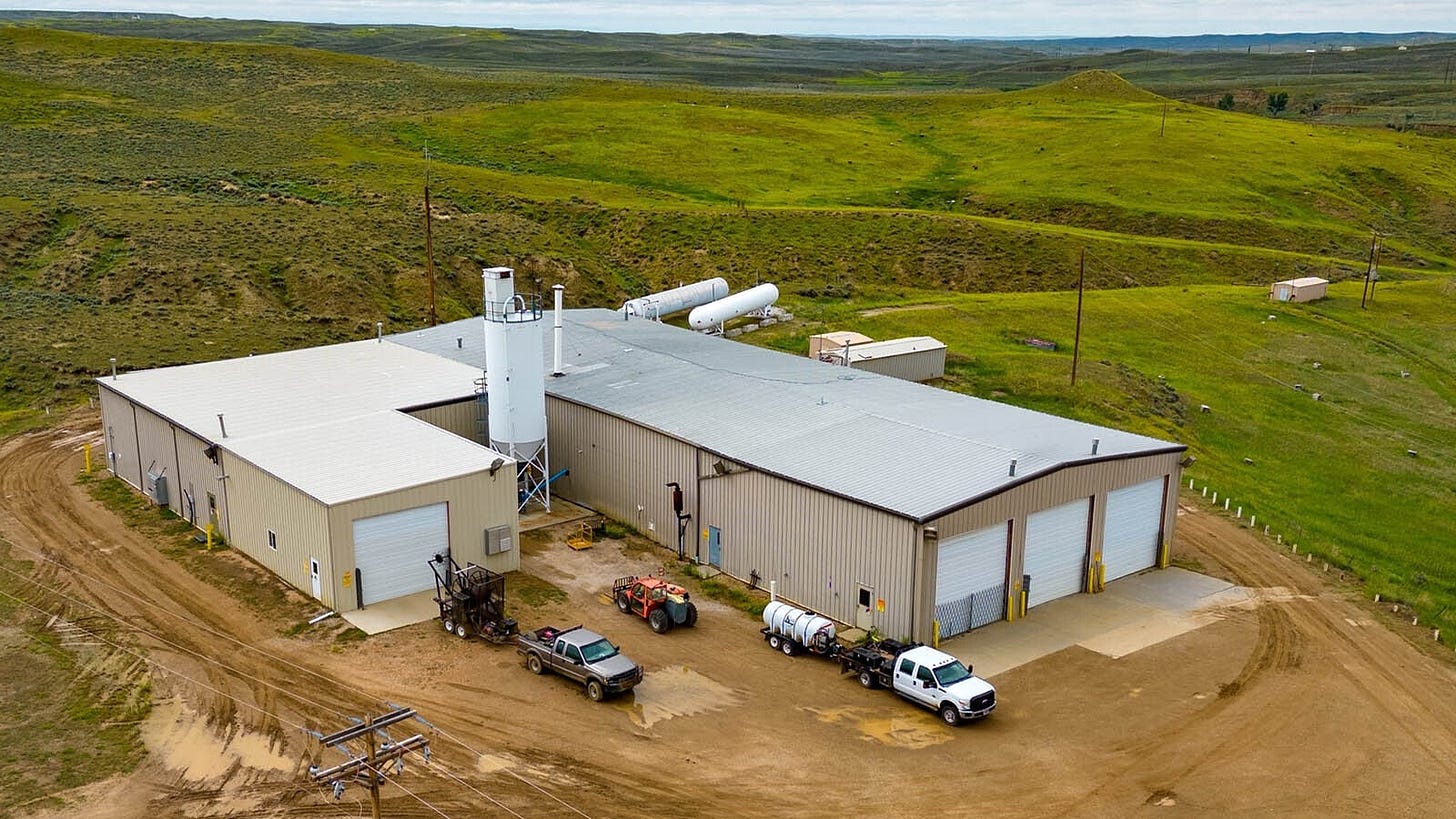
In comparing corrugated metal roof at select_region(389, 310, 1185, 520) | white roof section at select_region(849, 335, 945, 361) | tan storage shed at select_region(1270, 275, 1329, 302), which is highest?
corrugated metal roof at select_region(389, 310, 1185, 520)

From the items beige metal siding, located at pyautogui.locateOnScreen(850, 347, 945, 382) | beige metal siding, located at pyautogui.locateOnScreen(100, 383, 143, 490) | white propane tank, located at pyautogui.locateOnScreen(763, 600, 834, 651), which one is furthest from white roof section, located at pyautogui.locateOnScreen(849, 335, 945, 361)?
beige metal siding, located at pyautogui.locateOnScreen(100, 383, 143, 490)

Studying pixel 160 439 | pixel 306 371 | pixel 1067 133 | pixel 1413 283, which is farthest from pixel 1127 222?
pixel 160 439

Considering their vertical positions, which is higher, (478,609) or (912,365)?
(912,365)

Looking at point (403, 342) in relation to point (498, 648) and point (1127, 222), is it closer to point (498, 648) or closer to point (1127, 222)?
point (498, 648)

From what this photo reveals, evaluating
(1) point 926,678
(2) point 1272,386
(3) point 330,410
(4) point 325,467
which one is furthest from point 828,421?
(2) point 1272,386

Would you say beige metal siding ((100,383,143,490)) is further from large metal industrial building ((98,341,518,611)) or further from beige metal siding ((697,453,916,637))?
beige metal siding ((697,453,916,637))

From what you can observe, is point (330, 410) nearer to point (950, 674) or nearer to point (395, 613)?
point (395, 613)

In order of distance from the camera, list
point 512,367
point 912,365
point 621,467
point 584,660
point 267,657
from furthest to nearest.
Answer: point 912,365 → point 621,467 → point 512,367 → point 267,657 → point 584,660
